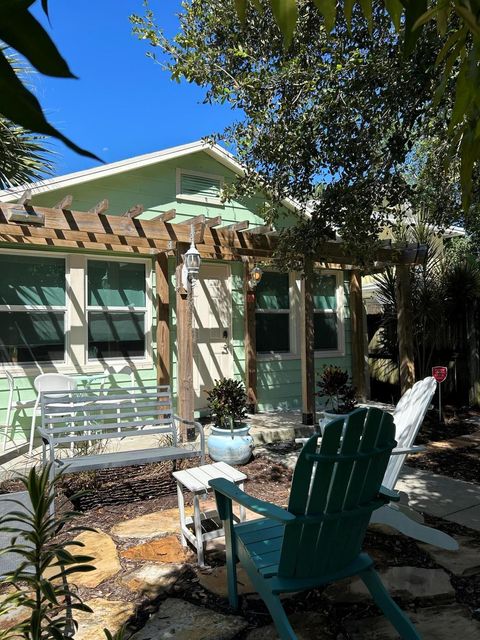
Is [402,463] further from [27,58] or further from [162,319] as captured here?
[162,319]

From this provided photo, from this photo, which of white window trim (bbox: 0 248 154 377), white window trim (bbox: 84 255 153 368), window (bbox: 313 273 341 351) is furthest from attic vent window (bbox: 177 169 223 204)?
window (bbox: 313 273 341 351)

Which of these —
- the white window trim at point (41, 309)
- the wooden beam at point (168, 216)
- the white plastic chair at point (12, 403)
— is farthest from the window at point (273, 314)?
the white plastic chair at point (12, 403)

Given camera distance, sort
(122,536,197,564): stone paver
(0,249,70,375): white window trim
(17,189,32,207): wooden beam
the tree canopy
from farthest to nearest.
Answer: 1. (0,249,70,375): white window trim
2. (17,189,32,207): wooden beam
3. the tree canopy
4. (122,536,197,564): stone paver

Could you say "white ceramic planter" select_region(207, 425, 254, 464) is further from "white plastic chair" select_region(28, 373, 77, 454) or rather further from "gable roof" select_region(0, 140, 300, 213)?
"gable roof" select_region(0, 140, 300, 213)

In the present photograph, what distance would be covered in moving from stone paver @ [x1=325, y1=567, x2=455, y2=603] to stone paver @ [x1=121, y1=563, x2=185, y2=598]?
907mm

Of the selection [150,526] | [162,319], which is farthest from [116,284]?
[150,526]

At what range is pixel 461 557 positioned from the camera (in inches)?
117

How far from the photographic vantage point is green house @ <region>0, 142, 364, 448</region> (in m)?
6.02

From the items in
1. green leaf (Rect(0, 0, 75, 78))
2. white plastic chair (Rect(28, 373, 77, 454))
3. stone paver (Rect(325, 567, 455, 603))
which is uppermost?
green leaf (Rect(0, 0, 75, 78))

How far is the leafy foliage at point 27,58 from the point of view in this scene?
40 cm

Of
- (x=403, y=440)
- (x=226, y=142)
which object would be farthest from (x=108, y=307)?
(x=403, y=440)

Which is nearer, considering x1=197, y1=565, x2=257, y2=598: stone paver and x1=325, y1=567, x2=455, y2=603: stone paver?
x1=325, y1=567, x2=455, y2=603: stone paver

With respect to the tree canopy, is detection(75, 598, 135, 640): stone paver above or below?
below

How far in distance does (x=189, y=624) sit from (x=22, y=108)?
101 inches
